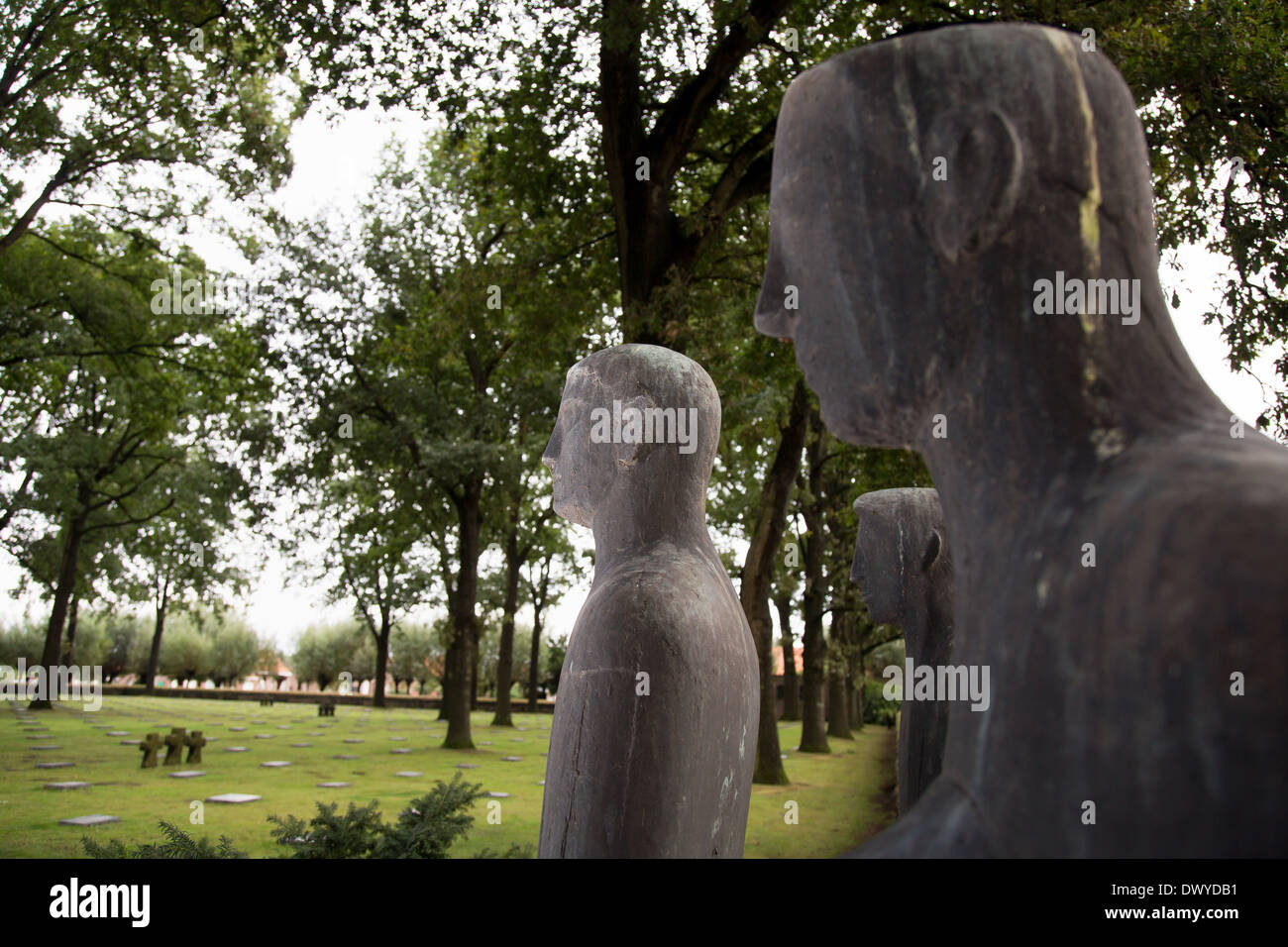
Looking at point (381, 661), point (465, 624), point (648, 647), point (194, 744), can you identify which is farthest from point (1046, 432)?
point (381, 661)

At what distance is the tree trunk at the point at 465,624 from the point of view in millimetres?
20108

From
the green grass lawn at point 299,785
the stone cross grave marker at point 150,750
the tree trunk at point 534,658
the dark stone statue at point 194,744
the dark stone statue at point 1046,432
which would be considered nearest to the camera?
the dark stone statue at point 1046,432

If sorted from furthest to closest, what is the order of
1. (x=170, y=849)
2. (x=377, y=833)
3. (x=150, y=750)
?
(x=150, y=750)
(x=377, y=833)
(x=170, y=849)

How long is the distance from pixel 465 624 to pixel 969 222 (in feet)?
65.1

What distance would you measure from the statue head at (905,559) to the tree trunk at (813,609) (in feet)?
57.3

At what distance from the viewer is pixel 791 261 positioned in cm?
160

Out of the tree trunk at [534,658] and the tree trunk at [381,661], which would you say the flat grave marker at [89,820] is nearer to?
the tree trunk at [534,658]

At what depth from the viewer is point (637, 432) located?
3.13 m

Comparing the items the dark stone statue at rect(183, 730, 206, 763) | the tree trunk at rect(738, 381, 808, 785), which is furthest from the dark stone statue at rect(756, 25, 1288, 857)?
the dark stone statue at rect(183, 730, 206, 763)

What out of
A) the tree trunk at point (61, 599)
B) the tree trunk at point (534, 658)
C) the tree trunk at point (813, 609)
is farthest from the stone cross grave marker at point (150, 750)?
the tree trunk at point (534, 658)

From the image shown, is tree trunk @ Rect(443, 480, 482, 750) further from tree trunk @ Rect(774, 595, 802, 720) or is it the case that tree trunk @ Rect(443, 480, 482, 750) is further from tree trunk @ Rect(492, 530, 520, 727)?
tree trunk @ Rect(774, 595, 802, 720)

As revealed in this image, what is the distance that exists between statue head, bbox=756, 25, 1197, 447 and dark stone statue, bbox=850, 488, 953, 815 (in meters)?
1.67

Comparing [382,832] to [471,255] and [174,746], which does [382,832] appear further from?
[471,255]
